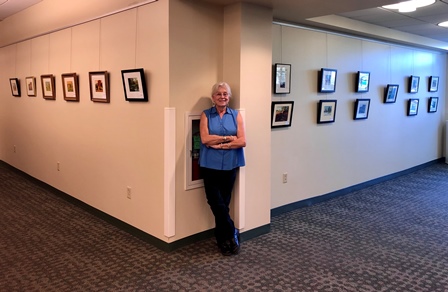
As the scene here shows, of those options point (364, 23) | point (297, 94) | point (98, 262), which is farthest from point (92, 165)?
point (364, 23)

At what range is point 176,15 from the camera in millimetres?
3611

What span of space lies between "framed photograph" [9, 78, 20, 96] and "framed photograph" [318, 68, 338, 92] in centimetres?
502

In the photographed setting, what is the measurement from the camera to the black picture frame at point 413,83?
293 inches

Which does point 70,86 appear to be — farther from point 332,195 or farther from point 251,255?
point 332,195

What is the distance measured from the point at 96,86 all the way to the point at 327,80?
3143mm

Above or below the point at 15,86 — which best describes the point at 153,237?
below

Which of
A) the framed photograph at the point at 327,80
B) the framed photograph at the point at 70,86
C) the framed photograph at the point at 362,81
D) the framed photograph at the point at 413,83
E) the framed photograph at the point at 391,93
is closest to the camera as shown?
the framed photograph at the point at 70,86

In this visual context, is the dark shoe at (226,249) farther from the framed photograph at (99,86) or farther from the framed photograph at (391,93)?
the framed photograph at (391,93)

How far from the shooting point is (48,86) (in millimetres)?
5652

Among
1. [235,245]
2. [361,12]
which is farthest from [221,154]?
[361,12]

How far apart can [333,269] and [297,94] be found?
8.15 ft

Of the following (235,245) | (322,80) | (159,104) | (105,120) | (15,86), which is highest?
(322,80)

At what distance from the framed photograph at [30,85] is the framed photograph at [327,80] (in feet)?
14.4

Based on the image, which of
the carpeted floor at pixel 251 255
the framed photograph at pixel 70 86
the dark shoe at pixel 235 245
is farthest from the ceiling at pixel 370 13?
the carpeted floor at pixel 251 255
